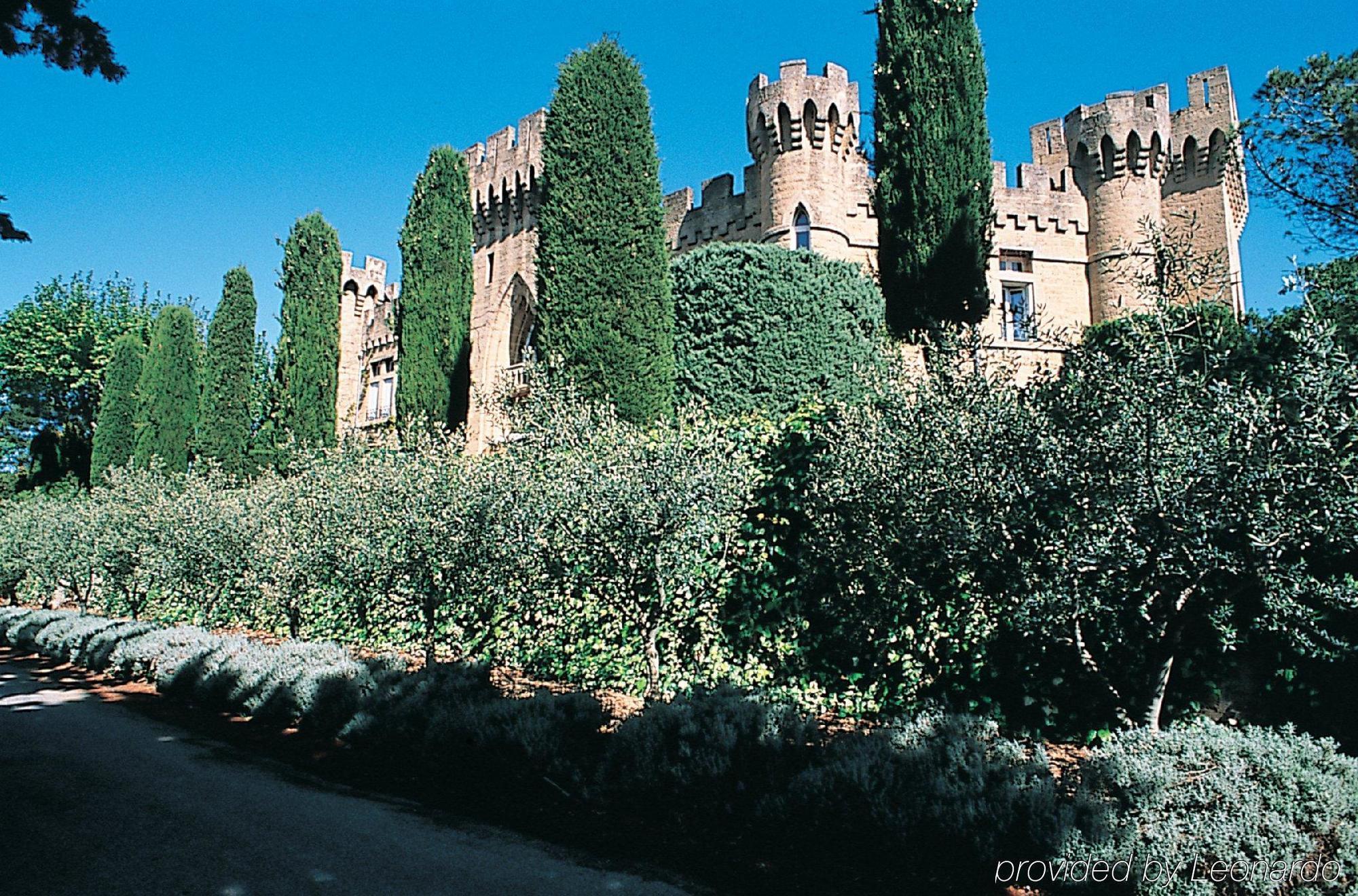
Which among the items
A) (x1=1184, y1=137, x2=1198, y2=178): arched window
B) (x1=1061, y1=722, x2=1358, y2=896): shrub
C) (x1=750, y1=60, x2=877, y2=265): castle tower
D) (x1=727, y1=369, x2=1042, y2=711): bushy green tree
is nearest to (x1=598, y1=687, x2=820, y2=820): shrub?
(x1=727, y1=369, x2=1042, y2=711): bushy green tree

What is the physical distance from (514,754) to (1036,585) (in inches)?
162

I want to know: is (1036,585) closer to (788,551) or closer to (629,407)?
(788,551)

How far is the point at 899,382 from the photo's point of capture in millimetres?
7504

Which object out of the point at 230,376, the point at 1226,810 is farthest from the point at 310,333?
the point at 1226,810

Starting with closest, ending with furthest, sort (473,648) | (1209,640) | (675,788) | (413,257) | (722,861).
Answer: (722,861) < (675,788) < (1209,640) < (473,648) < (413,257)

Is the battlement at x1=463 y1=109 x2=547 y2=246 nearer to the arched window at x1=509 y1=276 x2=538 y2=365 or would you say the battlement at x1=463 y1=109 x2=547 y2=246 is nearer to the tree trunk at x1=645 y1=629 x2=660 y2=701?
the arched window at x1=509 y1=276 x2=538 y2=365

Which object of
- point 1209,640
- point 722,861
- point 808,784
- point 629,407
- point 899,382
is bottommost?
point 722,861

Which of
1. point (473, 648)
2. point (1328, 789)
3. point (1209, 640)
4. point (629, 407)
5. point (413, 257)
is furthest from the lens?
point (413, 257)

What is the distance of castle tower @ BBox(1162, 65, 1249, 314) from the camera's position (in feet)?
71.6

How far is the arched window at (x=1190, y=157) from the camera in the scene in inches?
872

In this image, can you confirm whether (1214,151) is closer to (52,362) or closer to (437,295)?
(437,295)

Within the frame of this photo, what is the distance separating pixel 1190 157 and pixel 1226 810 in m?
22.4

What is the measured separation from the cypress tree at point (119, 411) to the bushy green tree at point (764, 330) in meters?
25.4

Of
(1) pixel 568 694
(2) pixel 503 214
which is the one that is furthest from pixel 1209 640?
(2) pixel 503 214
